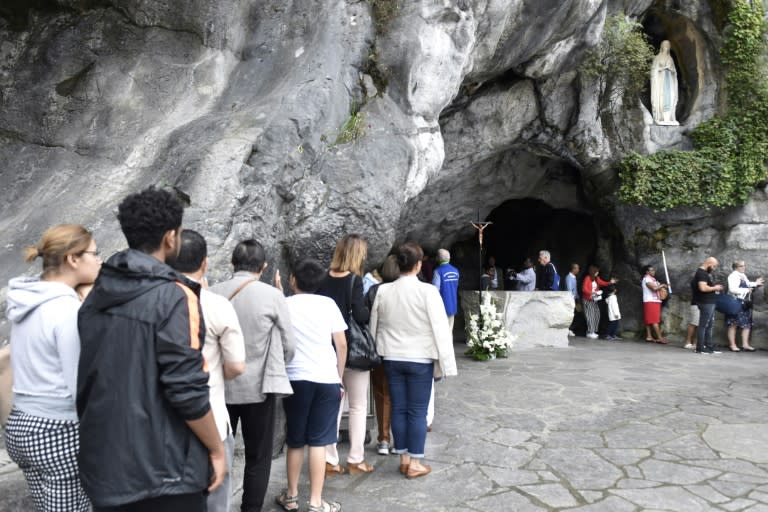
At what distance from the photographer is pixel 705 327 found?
11273 millimetres

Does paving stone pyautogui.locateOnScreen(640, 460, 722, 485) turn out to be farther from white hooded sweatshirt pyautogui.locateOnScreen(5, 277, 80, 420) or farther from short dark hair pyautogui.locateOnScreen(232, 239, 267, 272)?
white hooded sweatshirt pyautogui.locateOnScreen(5, 277, 80, 420)

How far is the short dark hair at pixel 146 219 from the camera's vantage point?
2168 millimetres

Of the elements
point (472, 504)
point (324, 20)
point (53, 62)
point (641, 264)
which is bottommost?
point (472, 504)

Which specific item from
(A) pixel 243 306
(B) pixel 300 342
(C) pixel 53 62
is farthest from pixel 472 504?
(C) pixel 53 62

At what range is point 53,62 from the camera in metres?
6.48

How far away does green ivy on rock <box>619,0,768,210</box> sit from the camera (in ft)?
42.0

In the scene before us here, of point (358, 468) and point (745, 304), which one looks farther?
point (745, 304)

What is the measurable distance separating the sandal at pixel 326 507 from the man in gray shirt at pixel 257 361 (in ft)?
1.31

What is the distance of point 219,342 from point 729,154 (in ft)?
42.8

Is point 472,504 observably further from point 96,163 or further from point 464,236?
point 464,236

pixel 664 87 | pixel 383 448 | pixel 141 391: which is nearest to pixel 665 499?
pixel 383 448

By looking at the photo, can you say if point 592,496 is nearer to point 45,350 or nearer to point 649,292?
point 45,350

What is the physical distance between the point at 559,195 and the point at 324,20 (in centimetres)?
1079

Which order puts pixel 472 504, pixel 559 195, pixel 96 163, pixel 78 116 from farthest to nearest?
pixel 559 195 < pixel 78 116 < pixel 96 163 < pixel 472 504
